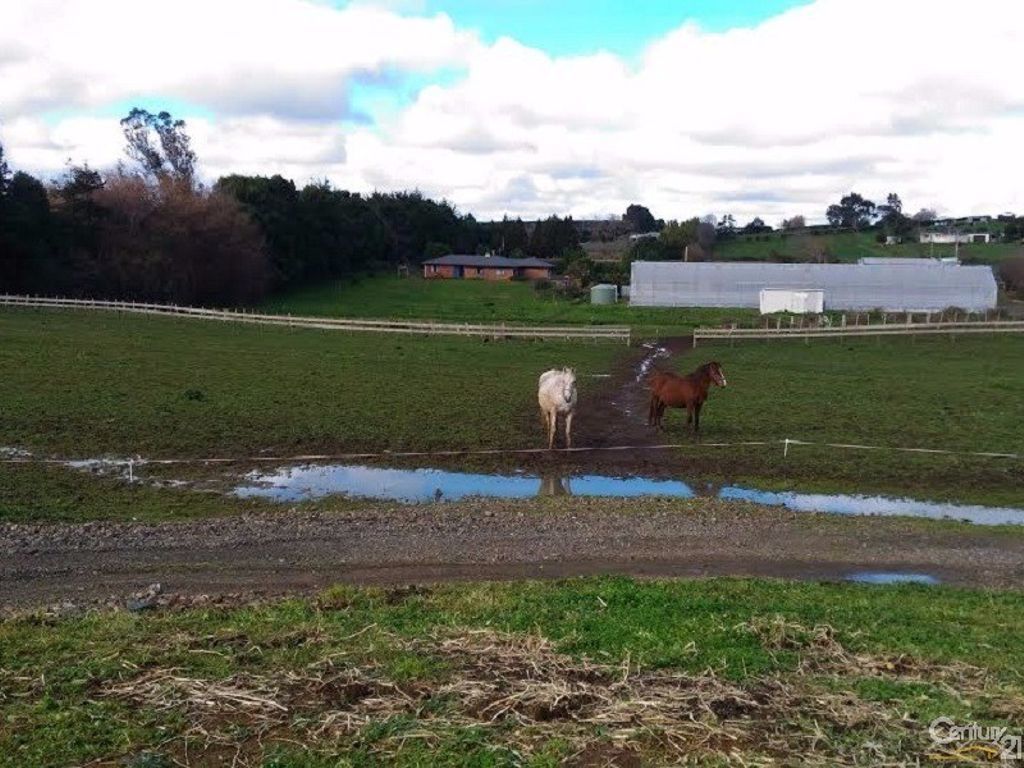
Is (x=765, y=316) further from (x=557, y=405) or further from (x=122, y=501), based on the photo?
(x=122, y=501)

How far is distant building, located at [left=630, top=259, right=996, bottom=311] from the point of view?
72.6m

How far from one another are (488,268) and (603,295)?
35.8 m

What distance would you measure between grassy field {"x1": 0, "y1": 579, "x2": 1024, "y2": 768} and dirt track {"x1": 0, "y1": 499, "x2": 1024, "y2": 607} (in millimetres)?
1851

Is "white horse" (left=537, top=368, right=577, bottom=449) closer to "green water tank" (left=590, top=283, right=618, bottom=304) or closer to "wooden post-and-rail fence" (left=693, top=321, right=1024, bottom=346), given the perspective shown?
"wooden post-and-rail fence" (left=693, top=321, right=1024, bottom=346)

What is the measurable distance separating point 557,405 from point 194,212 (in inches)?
2352

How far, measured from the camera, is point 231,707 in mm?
5633

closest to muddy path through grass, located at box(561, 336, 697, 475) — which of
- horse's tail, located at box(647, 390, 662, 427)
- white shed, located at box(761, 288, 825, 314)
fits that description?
horse's tail, located at box(647, 390, 662, 427)

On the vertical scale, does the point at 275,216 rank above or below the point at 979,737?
above

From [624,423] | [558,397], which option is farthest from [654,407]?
[558,397]

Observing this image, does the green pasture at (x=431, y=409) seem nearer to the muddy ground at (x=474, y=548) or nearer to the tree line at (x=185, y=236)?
the muddy ground at (x=474, y=548)

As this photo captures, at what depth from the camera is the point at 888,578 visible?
10.7 metres

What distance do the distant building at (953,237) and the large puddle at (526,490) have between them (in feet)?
373

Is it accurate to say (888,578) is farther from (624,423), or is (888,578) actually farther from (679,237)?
(679,237)

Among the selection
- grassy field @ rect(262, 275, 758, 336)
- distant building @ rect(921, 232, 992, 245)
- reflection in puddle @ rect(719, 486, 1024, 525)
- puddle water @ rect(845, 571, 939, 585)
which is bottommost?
reflection in puddle @ rect(719, 486, 1024, 525)
